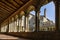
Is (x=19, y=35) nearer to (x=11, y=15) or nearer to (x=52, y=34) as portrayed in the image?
(x=52, y=34)

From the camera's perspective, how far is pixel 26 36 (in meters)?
7.65

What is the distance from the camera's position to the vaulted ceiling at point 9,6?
11.9 metres

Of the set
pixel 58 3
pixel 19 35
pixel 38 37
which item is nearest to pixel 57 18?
pixel 58 3

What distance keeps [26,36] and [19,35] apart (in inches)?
31.7

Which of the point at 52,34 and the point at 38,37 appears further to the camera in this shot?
the point at 38,37

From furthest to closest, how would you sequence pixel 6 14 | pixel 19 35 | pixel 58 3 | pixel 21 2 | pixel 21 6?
pixel 6 14 → pixel 21 6 → pixel 21 2 → pixel 19 35 → pixel 58 3

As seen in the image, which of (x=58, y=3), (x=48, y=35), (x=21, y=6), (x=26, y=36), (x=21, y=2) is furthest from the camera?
(x=21, y=6)

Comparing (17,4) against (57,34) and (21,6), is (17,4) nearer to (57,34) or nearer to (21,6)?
(21,6)

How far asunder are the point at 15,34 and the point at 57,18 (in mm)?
3029

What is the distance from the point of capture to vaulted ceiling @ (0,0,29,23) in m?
11.9

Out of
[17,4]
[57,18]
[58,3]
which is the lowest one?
[57,18]

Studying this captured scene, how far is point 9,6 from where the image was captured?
13.1 metres

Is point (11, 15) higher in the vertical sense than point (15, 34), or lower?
higher

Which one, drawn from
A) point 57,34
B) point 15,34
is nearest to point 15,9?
point 15,34
